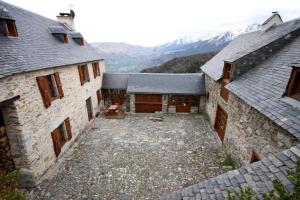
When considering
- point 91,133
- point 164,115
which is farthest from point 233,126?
point 91,133

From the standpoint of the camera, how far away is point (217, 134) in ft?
37.1

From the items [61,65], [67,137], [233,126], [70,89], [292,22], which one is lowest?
[67,137]

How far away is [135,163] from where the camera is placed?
8695 millimetres

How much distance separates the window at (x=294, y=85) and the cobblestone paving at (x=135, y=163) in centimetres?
477

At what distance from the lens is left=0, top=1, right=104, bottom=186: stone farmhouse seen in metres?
6.31

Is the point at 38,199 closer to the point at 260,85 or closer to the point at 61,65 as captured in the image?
the point at 61,65

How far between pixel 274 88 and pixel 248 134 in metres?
2.14

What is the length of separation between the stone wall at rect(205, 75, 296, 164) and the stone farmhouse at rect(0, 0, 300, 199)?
33mm

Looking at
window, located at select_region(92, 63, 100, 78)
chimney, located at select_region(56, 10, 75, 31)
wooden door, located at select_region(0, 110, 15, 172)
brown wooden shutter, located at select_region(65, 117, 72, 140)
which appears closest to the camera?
wooden door, located at select_region(0, 110, 15, 172)

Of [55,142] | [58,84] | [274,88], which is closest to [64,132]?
[55,142]

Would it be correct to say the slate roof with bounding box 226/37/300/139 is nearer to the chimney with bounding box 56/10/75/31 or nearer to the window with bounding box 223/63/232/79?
the window with bounding box 223/63/232/79

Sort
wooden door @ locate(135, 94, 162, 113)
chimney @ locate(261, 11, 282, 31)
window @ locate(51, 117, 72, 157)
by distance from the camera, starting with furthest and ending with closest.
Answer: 1. wooden door @ locate(135, 94, 162, 113)
2. chimney @ locate(261, 11, 282, 31)
3. window @ locate(51, 117, 72, 157)

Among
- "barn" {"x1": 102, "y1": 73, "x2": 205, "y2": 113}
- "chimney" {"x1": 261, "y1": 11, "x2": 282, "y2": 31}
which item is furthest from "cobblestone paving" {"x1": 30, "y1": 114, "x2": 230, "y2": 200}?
"chimney" {"x1": 261, "y1": 11, "x2": 282, "y2": 31}

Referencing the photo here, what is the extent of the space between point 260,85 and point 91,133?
10.8m
